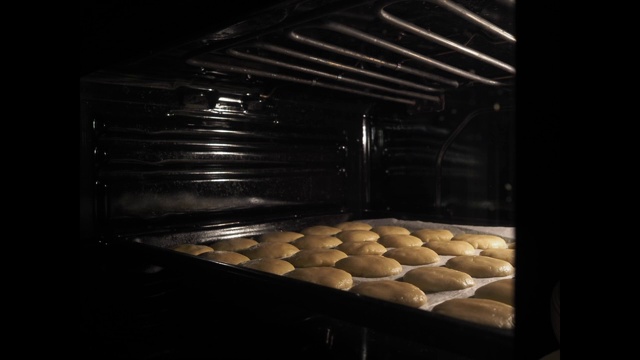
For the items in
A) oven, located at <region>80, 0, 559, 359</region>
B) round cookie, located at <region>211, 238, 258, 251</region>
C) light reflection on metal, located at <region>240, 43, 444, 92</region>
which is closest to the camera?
oven, located at <region>80, 0, 559, 359</region>

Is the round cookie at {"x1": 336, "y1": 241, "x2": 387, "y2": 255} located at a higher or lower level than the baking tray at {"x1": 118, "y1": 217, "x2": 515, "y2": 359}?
lower

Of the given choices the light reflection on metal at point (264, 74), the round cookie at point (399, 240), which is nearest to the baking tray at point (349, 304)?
the round cookie at point (399, 240)

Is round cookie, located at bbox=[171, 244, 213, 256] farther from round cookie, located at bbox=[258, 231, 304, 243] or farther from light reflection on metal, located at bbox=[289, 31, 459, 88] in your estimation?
light reflection on metal, located at bbox=[289, 31, 459, 88]

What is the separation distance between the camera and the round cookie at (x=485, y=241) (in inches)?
68.7

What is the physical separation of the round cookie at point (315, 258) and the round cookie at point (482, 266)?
37 centimetres

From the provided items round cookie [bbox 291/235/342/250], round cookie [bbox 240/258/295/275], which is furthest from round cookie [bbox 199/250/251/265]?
round cookie [bbox 291/235/342/250]

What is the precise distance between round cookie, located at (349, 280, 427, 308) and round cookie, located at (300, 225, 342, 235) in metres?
0.71

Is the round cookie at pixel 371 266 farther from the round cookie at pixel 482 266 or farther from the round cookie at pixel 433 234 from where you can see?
the round cookie at pixel 433 234

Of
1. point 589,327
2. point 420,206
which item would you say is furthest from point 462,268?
point 589,327

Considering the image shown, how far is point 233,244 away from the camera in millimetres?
1656

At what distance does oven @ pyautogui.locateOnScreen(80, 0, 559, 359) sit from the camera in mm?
818

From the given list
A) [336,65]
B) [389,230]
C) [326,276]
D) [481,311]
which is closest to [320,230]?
[389,230]

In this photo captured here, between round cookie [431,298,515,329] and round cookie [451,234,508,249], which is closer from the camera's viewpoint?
round cookie [431,298,515,329]

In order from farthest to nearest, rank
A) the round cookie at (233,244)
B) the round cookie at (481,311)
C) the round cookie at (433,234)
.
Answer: the round cookie at (433,234)
the round cookie at (233,244)
the round cookie at (481,311)
